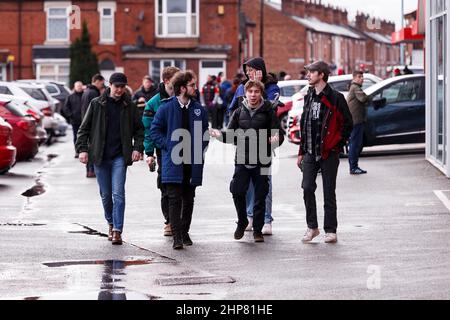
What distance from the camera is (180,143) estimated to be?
539 inches

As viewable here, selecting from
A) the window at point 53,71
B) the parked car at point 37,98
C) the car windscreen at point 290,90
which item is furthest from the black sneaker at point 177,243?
the window at point 53,71

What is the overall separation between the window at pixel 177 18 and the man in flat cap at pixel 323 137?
5247 cm

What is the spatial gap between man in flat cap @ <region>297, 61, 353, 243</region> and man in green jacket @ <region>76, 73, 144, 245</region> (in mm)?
1859

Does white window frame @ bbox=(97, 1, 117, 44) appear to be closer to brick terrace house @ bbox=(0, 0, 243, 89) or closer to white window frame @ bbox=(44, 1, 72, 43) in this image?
brick terrace house @ bbox=(0, 0, 243, 89)

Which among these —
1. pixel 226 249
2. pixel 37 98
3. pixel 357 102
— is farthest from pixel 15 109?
pixel 226 249

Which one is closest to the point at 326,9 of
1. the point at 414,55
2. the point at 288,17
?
the point at 288,17

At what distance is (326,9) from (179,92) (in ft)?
327

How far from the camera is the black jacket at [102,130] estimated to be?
14.2 m

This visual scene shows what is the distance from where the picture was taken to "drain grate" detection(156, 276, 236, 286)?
1109 cm

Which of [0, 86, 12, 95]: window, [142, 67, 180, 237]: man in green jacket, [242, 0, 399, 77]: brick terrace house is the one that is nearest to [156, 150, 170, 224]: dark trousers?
[142, 67, 180, 237]: man in green jacket

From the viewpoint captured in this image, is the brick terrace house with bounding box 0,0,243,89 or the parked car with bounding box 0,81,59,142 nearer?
the parked car with bounding box 0,81,59,142

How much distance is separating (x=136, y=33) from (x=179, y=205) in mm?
53190

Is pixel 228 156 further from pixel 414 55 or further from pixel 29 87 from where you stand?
pixel 414 55

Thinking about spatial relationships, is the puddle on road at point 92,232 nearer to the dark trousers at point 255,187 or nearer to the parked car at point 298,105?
the dark trousers at point 255,187
